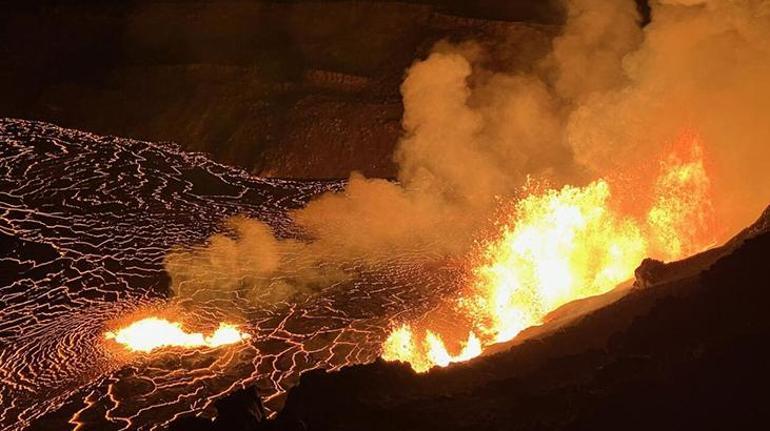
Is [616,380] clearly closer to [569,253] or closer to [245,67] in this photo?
[569,253]

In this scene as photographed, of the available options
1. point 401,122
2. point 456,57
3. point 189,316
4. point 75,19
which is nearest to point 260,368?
point 189,316

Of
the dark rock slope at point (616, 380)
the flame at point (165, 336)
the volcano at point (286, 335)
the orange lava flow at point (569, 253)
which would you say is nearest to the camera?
the dark rock slope at point (616, 380)

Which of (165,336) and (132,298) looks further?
(132,298)

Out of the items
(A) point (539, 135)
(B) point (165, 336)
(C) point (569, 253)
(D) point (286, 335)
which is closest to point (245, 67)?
(A) point (539, 135)

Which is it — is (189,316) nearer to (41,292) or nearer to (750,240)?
(41,292)


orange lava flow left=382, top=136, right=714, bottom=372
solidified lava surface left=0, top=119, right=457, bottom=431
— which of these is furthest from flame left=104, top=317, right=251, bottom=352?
orange lava flow left=382, top=136, right=714, bottom=372

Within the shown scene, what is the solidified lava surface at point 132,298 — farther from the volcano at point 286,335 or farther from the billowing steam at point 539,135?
the billowing steam at point 539,135

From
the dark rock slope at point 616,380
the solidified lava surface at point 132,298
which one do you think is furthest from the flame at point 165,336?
the dark rock slope at point 616,380
